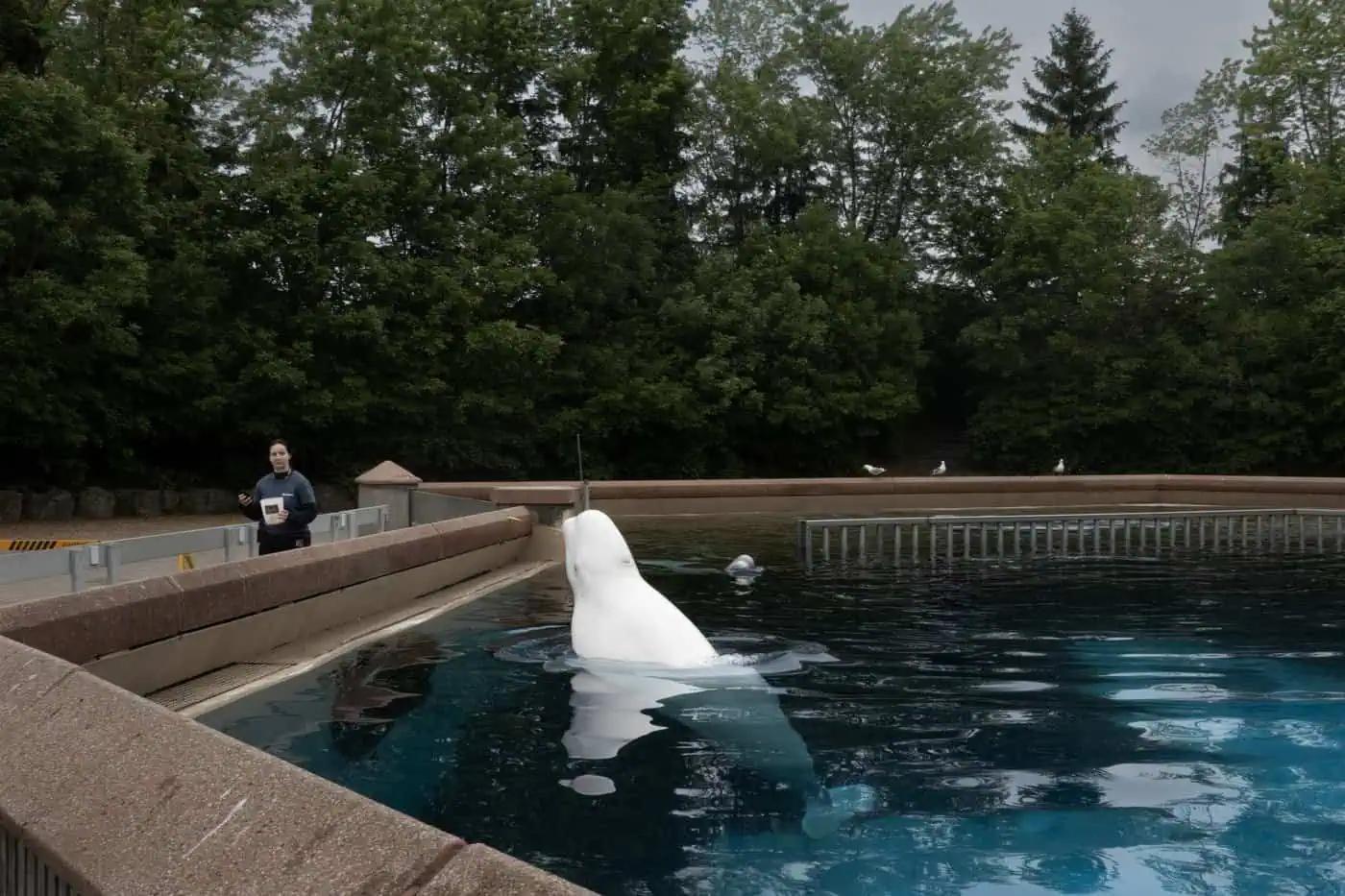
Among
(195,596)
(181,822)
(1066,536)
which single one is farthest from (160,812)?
(1066,536)

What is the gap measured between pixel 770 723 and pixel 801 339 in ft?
89.0

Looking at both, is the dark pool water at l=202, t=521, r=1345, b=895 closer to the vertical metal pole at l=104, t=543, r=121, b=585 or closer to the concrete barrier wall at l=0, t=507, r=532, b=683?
the concrete barrier wall at l=0, t=507, r=532, b=683

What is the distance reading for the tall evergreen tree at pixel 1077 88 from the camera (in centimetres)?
5016

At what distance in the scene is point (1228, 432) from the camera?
3575cm

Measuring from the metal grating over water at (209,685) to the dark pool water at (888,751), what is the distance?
0.81 feet

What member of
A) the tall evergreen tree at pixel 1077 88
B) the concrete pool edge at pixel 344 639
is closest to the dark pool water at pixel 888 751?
the concrete pool edge at pixel 344 639

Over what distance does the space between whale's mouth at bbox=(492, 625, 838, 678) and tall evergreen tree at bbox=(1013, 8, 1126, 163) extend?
44.4 metres

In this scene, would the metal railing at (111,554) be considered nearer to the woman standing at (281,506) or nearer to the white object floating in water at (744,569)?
the woman standing at (281,506)

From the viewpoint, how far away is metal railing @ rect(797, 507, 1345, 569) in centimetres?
1739

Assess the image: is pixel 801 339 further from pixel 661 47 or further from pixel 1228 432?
pixel 1228 432

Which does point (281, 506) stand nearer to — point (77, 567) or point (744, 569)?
point (77, 567)

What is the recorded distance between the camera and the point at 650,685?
24.7 feet

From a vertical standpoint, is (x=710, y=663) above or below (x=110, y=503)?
below

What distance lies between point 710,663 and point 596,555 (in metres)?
1.03
